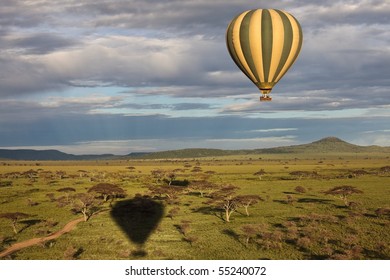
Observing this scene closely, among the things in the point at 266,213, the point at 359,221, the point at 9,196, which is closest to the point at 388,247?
the point at 359,221

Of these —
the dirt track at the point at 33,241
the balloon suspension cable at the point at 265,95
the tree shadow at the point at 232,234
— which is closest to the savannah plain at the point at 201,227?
the tree shadow at the point at 232,234

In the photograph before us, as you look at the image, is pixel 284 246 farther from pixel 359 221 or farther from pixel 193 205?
pixel 193 205

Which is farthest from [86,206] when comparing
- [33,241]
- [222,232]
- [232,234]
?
[232,234]

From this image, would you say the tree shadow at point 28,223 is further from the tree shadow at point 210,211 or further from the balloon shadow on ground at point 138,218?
the tree shadow at point 210,211

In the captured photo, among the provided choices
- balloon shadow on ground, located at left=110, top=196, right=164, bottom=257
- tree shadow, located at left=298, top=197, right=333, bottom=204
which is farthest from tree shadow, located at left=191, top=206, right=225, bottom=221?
tree shadow, located at left=298, top=197, right=333, bottom=204

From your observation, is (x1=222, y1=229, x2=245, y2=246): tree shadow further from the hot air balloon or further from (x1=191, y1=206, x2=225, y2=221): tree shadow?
the hot air balloon
